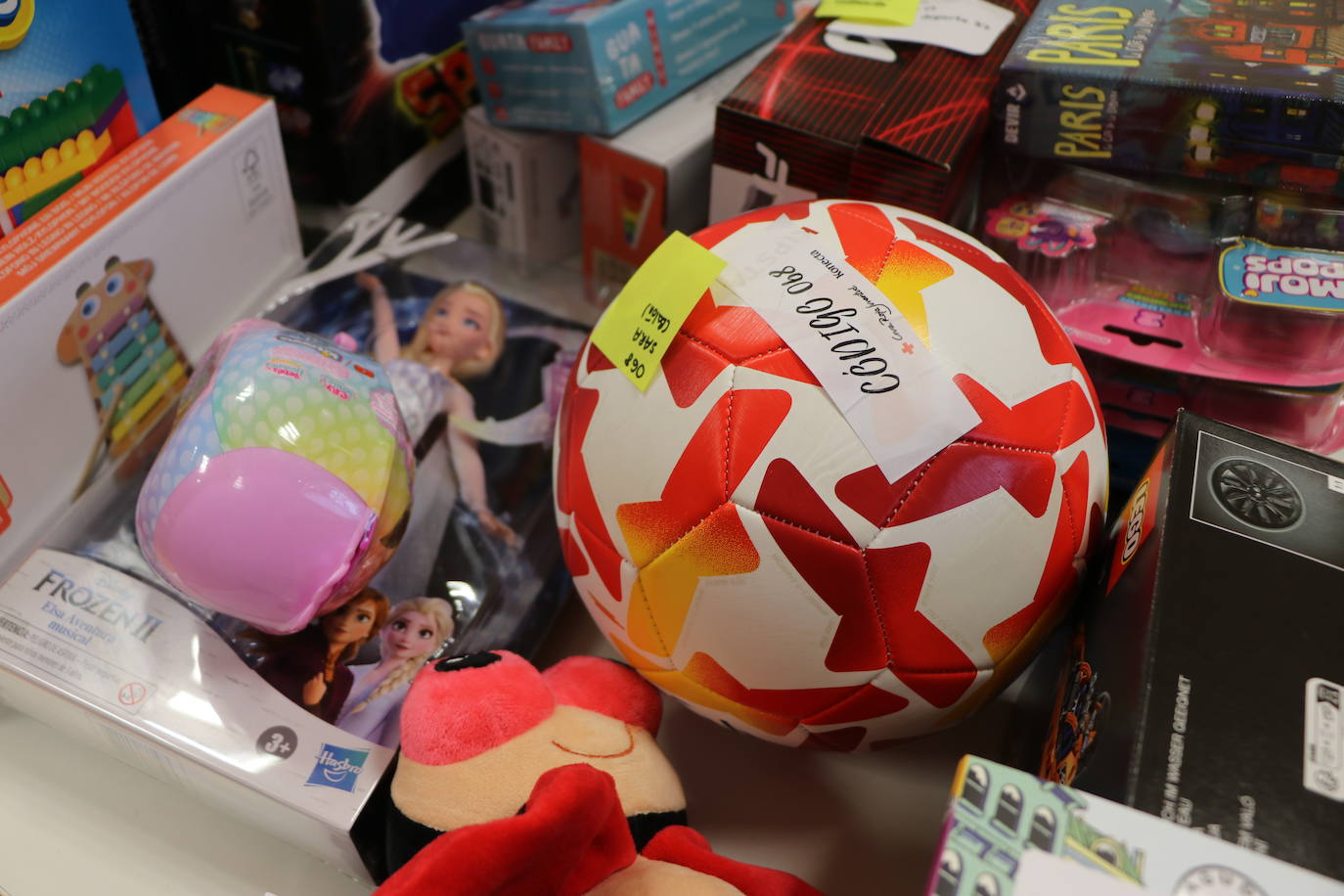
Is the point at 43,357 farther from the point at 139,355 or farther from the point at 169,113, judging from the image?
the point at 169,113

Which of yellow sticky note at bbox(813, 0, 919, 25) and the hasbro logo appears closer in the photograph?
the hasbro logo

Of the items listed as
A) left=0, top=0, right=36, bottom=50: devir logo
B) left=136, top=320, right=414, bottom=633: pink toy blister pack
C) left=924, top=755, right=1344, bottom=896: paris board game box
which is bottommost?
left=136, top=320, right=414, bottom=633: pink toy blister pack

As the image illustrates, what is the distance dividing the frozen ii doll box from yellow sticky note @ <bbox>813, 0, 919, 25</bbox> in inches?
19.1

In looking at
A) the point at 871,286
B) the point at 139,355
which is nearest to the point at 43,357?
the point at 139,355

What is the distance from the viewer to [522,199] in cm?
131

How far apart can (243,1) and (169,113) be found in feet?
0.59

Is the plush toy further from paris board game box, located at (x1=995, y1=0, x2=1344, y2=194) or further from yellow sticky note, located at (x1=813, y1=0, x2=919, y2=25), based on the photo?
yellow sticky note, located at (x1=813, y1=0, x2=919, y2=25)

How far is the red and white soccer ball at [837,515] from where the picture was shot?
676mm

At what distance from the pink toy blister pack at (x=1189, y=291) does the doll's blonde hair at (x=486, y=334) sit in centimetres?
53

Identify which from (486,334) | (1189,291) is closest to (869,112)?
(1189,291)


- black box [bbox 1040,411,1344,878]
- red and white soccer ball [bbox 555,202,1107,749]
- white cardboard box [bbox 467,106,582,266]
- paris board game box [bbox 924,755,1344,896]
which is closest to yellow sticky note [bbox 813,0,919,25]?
white cardboard box [bbox 467,106,582,266]

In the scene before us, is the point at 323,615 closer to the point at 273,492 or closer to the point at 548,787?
the point at 273,492

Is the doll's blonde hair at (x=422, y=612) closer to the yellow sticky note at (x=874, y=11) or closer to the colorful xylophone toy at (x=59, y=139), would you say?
the colorful xylophone toy at (x=59, y=139)

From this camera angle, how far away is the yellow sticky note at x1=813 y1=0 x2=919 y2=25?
1.13m
